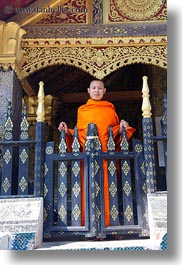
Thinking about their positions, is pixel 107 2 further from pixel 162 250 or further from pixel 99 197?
pixel 162 250

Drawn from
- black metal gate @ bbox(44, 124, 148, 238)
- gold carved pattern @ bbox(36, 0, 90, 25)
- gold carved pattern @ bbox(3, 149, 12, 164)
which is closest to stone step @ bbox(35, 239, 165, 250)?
black metal gate @ bbox(44, 124, 148, 238)

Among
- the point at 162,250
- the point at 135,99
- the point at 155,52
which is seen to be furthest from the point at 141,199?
the point at 135,99

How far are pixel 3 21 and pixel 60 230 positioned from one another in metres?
1.90

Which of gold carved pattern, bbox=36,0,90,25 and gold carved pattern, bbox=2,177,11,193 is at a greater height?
gold carved pattern, bbox=36,0,90,25

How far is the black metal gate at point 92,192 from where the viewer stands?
12.2 feet

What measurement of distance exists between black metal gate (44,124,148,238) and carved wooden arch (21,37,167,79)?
78 cm

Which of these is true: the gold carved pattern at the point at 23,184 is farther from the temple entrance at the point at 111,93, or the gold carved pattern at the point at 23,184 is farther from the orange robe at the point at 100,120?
the temple entrance at the point at 111,93

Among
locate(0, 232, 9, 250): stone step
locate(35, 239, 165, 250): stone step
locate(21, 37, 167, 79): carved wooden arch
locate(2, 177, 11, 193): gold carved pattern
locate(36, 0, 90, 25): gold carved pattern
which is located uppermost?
locate(36, 0, 90, 25): gold carved pattern

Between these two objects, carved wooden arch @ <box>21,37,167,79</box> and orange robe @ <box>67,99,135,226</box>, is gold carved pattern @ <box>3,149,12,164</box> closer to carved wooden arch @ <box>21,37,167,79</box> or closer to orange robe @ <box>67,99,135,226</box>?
orange robe @ <box>67,99,135,226</box>

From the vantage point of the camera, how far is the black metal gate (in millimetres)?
3713

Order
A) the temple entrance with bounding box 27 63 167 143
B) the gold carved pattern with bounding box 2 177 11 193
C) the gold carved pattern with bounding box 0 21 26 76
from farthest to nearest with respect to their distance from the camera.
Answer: the temple entrance with bounding box 27 63 167 143
the gold carved pattern with bounding box 0 21 26 76
the gold carved pattern with bounding box 2 177 11 193

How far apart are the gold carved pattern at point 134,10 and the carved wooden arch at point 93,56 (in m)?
0.26

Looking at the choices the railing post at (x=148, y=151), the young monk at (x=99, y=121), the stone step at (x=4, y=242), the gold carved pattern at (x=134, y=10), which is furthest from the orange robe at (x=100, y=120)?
the stone step at (x=4, y=242)

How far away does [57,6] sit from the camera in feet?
15.0
